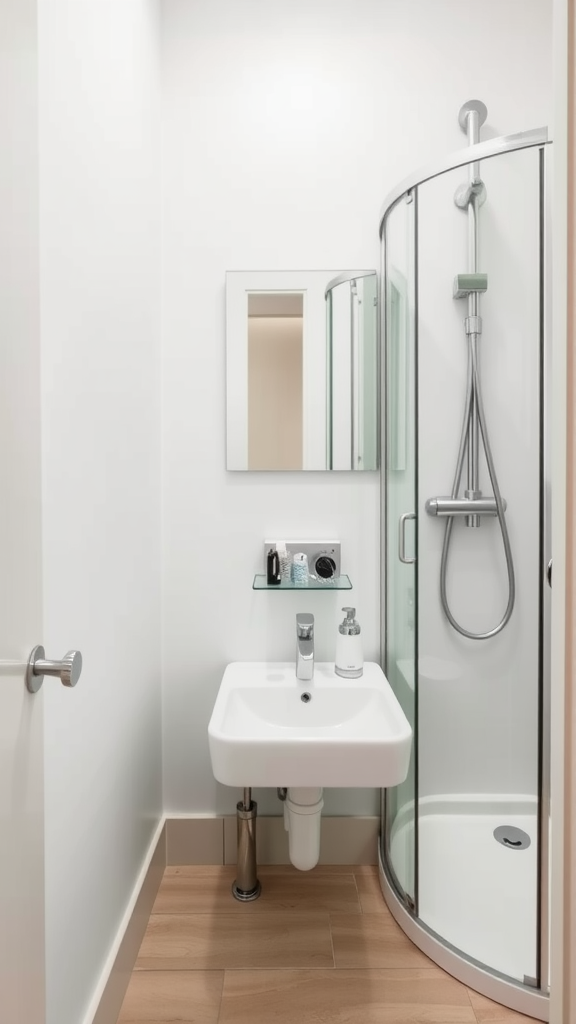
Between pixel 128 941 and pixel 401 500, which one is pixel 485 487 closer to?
pixel 401 500

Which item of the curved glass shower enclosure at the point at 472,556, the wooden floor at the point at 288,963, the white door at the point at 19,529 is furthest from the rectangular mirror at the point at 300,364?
the wooden floor at the point at 288,963

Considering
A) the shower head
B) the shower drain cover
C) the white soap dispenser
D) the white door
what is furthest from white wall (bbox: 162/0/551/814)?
→ the white door

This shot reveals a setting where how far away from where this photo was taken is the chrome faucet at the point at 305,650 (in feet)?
5.11

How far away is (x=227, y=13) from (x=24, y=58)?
4.72 feet

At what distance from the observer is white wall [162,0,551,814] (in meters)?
1.68

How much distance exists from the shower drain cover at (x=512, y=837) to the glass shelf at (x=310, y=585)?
2.53 feet

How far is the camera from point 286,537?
173 cm

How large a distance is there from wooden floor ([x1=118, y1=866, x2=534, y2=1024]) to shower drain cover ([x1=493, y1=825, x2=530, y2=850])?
0.34 m

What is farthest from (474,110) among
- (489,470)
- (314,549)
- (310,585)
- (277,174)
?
(310,585)

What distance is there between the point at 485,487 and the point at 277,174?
1.16 m

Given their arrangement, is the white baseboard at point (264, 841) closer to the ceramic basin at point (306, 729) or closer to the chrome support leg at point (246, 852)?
the chrome support leg at point (246, 852)

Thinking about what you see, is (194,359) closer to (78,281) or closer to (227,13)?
(78,281)

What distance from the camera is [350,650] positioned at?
1.61 m

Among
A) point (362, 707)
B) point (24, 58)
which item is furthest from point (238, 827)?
point (24, 58)
